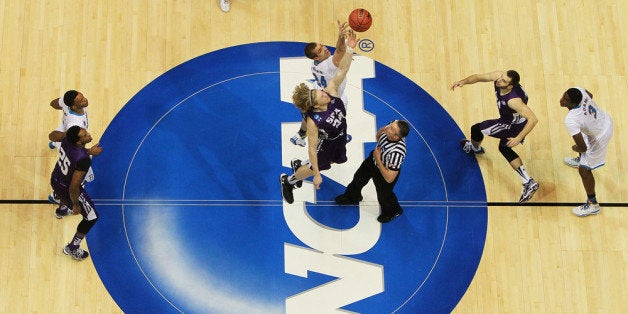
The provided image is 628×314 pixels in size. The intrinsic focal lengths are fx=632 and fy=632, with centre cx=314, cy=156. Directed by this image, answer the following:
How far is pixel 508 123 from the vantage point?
777 centimetres

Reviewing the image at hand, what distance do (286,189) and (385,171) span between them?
1.55m

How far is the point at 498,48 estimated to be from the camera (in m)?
9.16

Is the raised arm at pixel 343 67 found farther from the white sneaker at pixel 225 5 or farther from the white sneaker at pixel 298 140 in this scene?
the white sneaker at pixel 225 5

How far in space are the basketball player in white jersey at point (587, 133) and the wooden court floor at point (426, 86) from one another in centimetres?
26

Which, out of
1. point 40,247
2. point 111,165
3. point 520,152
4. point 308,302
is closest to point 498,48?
point 520,152

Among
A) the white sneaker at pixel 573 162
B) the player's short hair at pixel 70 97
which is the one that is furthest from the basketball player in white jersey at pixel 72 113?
the white sneaker at pixel 573 162

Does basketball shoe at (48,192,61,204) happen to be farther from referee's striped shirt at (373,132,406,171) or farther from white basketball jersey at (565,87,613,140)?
white basketball jersey at (565,87,613,140)

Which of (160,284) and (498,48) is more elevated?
(498,48)

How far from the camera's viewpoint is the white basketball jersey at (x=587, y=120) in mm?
7336

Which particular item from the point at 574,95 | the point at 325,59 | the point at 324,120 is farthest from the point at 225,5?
the point at 574,95

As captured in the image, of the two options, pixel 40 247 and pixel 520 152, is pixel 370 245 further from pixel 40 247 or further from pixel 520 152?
pixel 40 247

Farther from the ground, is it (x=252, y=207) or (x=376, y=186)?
(x=376, y=186)

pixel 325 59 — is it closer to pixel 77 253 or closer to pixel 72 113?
pixel 72 113

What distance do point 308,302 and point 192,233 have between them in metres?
1.69
